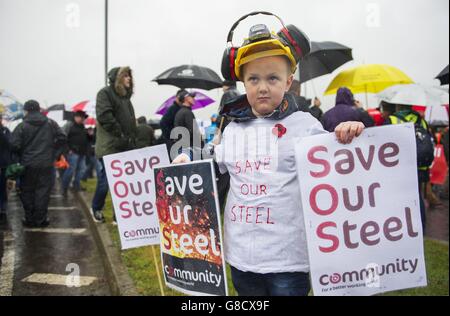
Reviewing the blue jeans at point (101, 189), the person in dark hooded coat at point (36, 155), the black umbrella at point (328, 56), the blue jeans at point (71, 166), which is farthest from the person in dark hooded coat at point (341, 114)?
the blue jeans at point (71, 166)

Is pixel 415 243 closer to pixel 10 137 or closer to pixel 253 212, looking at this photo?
pixel 253 212

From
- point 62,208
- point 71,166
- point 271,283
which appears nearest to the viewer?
point 271,283

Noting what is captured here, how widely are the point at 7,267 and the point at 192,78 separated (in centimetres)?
279

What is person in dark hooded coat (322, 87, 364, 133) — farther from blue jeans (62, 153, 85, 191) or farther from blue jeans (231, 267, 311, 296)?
blue jeans (62, 153, 85, 191)

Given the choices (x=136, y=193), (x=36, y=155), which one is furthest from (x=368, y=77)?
(x=36, y=155)

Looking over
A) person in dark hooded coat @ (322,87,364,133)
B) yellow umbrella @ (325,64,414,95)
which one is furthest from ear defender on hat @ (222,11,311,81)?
yellow umbrella @ (325,64,414,95)

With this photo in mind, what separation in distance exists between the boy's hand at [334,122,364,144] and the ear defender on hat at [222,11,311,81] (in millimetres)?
352

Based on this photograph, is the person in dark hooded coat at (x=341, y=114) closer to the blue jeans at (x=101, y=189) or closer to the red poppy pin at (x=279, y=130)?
the red poppy pin at (x=279, y=130)

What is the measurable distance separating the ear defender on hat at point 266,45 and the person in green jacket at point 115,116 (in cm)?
353

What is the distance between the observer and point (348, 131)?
176cm

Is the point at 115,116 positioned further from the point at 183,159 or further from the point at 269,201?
the point at 269,201

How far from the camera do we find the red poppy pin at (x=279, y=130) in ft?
6.07

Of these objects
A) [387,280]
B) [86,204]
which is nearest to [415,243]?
[387,280]
